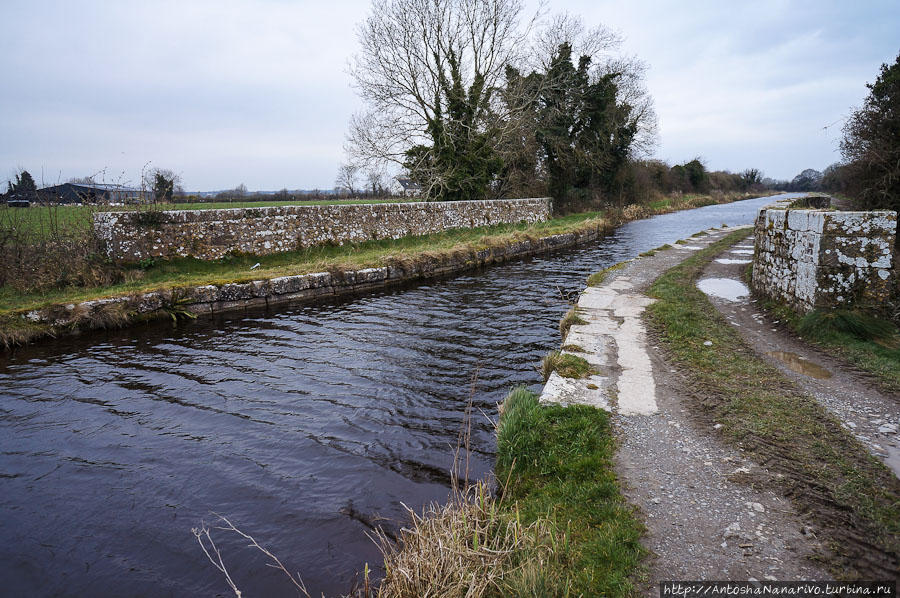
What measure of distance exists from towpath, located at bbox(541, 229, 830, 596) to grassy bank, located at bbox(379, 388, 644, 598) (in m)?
0.17

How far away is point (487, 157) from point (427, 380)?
19.0m

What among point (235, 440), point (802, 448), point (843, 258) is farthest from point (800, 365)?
point (235, 440)

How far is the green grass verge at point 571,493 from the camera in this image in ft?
8.25

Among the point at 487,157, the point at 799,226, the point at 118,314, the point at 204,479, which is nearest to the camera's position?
the point at 204,479

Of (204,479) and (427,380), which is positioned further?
(427,380)

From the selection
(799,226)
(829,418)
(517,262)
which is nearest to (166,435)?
(829,418)

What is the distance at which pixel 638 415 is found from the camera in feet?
14.1

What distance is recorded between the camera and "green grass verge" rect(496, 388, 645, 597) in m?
2.51

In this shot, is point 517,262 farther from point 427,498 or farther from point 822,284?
point 427,498

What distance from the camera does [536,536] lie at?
9.16ft

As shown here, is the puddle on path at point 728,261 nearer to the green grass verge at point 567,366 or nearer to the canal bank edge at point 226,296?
the canal bank edge at point 226,296

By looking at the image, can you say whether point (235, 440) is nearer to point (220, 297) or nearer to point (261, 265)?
point (220, 297)

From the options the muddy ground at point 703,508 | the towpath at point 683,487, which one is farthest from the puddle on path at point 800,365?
the muddy ground at point 703,508

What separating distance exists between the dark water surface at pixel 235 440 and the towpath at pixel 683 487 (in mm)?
1196
